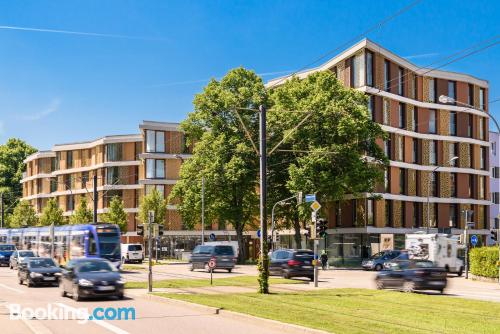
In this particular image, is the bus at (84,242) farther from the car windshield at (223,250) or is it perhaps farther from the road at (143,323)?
the road at (143,323)

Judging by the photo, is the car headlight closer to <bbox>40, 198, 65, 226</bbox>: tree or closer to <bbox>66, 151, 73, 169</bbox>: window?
<bbox>40, 198, 65, 226</bbox>: tree

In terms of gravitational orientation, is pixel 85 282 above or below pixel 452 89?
below

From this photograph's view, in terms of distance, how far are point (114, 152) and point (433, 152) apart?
43.7 meters

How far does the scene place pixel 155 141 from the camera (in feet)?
277

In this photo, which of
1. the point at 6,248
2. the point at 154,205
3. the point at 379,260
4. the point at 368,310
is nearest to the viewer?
the point at 368,310

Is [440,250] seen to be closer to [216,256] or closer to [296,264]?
[296,264]

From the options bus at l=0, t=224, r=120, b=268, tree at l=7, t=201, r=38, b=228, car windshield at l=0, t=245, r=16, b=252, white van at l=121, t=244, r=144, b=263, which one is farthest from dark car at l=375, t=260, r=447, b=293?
tree at l=7, t=201, r=38, b=228

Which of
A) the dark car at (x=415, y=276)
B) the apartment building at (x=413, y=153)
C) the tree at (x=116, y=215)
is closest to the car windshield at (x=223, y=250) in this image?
the dark car at (x=415, y=276)

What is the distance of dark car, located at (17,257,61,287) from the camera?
30266 millimetres

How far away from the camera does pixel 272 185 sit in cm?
6053

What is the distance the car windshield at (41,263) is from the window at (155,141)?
52679 millimetres

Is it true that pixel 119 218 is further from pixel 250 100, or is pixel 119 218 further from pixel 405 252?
pixel 405 252

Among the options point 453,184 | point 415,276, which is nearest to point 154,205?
point 453,184

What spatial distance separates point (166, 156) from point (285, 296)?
2421 inches
